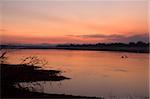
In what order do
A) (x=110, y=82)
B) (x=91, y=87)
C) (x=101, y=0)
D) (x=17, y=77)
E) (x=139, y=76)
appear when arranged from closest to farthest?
1. (x=101, y=0)
2. (x=17, y=77)
3. (x=91, y=87)
4. (x=110, y=82)
5. (x=139, y=76)

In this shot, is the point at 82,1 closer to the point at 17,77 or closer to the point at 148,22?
the point at 148,22

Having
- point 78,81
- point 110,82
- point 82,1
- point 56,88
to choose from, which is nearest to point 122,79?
point 110,82

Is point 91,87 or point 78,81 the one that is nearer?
point 91,87

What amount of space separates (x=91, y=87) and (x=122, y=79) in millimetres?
872

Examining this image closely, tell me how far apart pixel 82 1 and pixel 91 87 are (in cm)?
172

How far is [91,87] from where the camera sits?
179 inches

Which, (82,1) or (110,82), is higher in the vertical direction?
(82,1)

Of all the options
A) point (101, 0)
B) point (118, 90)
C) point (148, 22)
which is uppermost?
point (101, 0)

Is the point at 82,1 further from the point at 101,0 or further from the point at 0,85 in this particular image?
the point at 0,85

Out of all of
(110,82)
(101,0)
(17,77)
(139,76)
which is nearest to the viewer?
(101,0)

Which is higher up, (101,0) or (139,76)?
(101,0)

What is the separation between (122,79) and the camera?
17.1ft

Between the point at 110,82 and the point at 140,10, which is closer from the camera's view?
the point at 140,10

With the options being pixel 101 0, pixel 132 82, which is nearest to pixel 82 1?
pixel 101 0
